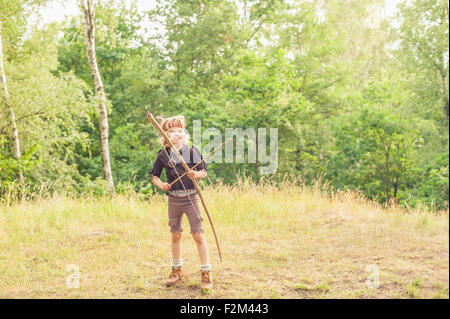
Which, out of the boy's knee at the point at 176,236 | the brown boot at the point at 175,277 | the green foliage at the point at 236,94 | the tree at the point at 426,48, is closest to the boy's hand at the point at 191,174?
the boy's knee at the point at 176,236

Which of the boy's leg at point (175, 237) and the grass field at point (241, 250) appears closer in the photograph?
the boy's leg at point (175, 237)

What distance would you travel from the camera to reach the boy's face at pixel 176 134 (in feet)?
12.2

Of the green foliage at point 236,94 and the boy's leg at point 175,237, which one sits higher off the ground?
the green foliage at point 236,94

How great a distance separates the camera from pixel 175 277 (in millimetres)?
4105

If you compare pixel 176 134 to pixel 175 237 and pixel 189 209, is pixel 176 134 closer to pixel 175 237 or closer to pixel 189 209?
pixel 189 209

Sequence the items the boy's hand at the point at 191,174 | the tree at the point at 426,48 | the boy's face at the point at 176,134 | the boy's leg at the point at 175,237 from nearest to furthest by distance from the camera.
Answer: the boy's hand at the point at 191,174 → the boy's face at the point at 176,134 → the boy's leg at the point at 175,237 → the tree at the point at 426,48

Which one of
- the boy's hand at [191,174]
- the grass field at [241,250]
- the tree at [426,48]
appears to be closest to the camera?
the boy's hand at [191,174]

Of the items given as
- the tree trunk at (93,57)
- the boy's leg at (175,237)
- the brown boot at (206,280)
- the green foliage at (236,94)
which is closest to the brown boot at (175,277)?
the boy's leg at (175,237)

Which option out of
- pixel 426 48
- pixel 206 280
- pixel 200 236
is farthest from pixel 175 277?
pixel 426 48

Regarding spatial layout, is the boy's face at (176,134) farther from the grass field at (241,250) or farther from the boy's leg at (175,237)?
the grass field at (241,250)

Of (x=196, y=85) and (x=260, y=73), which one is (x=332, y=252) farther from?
(x=196, y=85)

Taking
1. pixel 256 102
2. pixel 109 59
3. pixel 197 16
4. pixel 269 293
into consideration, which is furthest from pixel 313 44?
pixel 269 293

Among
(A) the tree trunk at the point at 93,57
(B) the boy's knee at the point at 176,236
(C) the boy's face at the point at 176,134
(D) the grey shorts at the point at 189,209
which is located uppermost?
(A) the tree trunk at the point at 93,57

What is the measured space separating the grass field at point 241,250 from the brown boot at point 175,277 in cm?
7
